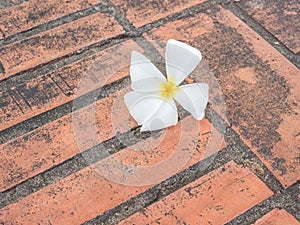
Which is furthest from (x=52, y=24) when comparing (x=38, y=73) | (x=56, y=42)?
(x=38, y=73)

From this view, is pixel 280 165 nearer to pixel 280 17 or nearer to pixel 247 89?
pixel 247 89

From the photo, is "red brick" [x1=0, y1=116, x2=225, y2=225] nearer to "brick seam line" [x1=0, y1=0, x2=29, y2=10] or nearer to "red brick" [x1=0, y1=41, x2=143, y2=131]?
"red brick" [x1=0, y1=41, x2=143, y2=131]

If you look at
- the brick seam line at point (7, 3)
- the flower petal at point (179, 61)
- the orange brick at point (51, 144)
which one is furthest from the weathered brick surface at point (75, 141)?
the brick seam line at point (7, 3)

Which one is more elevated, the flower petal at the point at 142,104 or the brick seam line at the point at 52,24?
the brick seam line at the point at 52,24

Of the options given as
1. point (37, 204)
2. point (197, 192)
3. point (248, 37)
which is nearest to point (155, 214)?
point (197, 192)

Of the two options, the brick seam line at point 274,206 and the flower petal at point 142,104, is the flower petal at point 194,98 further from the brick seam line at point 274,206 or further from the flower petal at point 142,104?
the brick seam line at point 274,206

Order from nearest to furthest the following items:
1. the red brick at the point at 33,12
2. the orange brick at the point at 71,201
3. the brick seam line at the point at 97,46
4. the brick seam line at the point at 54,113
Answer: the orange brick at the point at 71,201 → the brick seam line at the point at 54,113 → the brick seam line at the point at 97,46 → the red brick at the point at 33,12
